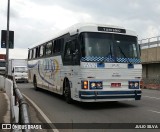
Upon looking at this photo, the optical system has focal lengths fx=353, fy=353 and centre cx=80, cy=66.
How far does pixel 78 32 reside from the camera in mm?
13766

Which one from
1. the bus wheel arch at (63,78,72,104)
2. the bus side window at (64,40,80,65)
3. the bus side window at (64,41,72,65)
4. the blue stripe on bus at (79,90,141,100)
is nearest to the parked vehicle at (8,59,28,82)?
the bus wheel arch at (63,78,72,104)

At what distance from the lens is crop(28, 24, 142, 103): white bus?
13.3 meters

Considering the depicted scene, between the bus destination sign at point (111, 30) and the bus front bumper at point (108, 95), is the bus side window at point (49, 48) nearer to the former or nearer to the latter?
the bus destination sign at point (111, 30)

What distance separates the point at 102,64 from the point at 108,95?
1209mm

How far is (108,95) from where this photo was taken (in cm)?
1350

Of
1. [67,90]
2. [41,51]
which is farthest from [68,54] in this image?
[41,51]

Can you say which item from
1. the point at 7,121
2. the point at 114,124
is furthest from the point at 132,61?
the point at 7,121

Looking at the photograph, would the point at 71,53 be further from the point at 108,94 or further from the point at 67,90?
the point at 108,94

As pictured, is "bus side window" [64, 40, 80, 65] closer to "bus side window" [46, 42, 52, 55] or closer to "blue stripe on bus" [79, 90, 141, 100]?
"blue stripe on bus" [79, 90, 141, 100]

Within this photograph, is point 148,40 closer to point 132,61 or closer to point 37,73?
point 37,73

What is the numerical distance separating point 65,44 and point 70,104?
8.86 feet

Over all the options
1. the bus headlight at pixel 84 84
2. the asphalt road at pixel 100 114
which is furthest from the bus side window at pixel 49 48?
the bus headlight at pixel 84 84

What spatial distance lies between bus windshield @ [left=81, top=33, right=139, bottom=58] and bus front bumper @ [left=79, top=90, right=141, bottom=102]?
1.43 metres

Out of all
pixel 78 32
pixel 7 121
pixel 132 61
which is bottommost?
pixel 7 121
